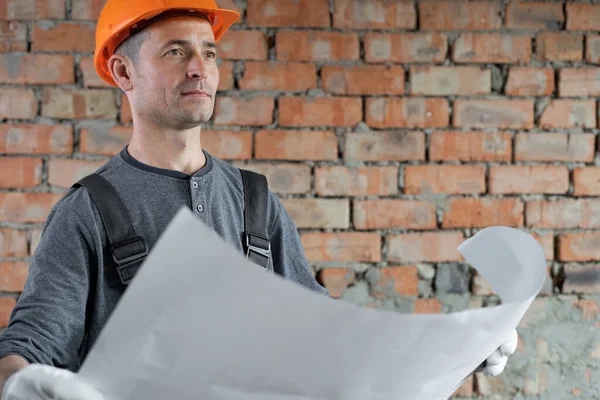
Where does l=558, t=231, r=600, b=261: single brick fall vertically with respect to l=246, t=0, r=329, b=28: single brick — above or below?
below

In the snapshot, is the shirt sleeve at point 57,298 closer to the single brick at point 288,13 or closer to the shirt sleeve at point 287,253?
the shirt sleeve at point 287,253

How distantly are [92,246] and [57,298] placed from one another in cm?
9

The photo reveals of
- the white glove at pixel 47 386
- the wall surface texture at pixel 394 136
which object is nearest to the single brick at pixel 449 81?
the wall surface texture at pixel 394 136

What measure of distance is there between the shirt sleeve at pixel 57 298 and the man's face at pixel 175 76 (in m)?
0.23

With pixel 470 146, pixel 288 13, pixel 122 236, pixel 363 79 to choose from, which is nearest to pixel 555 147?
pixel 470 146

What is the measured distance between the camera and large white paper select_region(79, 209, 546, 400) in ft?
1.39

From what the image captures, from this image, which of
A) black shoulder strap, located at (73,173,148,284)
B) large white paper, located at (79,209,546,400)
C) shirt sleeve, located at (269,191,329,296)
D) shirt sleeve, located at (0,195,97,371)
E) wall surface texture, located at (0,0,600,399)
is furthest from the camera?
wall surface texture, located at (0,0,600,399)

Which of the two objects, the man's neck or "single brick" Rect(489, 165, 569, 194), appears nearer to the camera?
the man's neck

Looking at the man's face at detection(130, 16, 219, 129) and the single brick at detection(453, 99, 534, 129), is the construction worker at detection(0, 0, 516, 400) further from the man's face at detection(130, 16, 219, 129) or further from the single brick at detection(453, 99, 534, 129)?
the single brick at detection(453, 99, 534, 129)

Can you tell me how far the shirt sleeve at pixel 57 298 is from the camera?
0.80 meters

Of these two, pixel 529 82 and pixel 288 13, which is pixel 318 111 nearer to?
pixel 288 13

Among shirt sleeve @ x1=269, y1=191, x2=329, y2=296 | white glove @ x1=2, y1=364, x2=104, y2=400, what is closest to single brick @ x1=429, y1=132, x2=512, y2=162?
shirt sleeve @ x1=269, y1=191, x2=329, y2=296

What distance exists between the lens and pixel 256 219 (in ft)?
3.50

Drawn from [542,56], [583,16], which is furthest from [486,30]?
[583,16]
